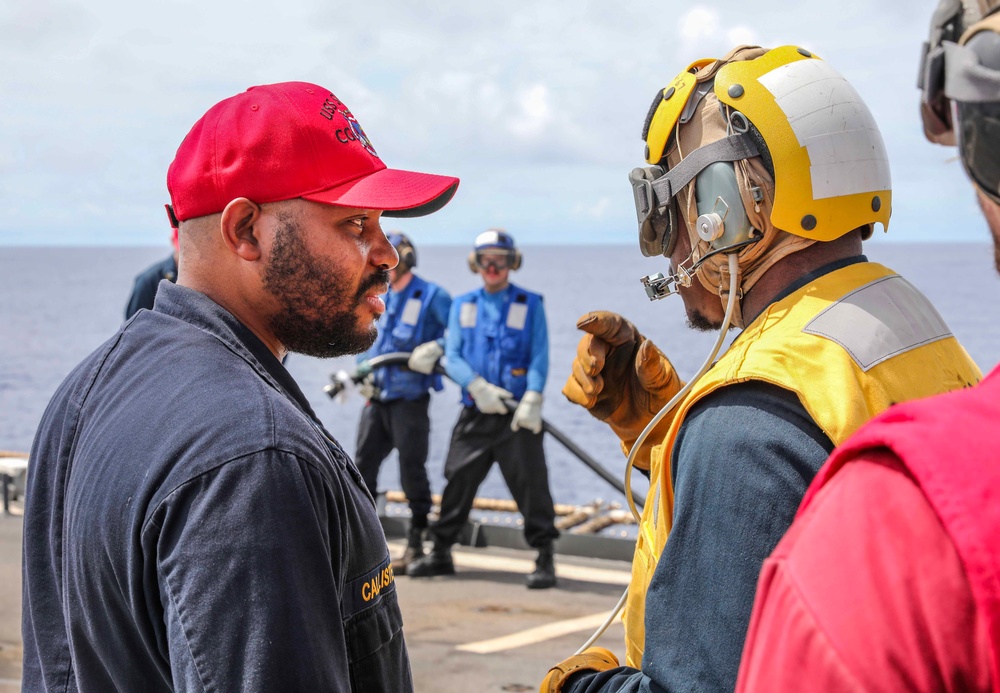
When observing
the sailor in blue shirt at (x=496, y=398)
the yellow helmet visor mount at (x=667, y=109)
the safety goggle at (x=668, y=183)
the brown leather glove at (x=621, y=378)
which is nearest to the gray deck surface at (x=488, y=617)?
the sailor in blue shirt at (x=496, y=398)

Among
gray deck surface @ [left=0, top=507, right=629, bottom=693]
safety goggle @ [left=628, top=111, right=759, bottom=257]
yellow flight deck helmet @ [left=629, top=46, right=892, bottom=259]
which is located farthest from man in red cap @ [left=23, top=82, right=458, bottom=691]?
gray deck surface @ [left=0, top=507, right=629, bottom=693]

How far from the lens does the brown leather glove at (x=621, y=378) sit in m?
2.33

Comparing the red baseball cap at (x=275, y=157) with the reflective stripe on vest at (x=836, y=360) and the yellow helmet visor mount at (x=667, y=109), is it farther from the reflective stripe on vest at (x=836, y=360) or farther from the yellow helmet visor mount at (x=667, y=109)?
the reflective stripe on vest at (x=836, y=360)

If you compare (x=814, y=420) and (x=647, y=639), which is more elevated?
(x=814, y=420)

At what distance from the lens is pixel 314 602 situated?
4.68ft

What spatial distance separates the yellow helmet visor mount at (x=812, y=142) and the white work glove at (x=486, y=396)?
197 inches

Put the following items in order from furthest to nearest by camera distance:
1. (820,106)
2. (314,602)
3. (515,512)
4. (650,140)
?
(515,512)
(650,140)
(820,106)
(314,602)

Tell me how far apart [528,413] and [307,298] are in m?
5.06

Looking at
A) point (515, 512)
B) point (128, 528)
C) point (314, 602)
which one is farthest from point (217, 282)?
point (515, 512)

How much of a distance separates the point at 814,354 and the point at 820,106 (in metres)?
0.58

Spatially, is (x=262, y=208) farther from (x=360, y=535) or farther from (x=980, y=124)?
(x=980, y=124)

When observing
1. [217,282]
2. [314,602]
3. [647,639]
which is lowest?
Result: [647,639]

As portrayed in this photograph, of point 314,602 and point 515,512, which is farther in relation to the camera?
point 515,512

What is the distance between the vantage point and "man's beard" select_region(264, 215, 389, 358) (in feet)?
6.09
